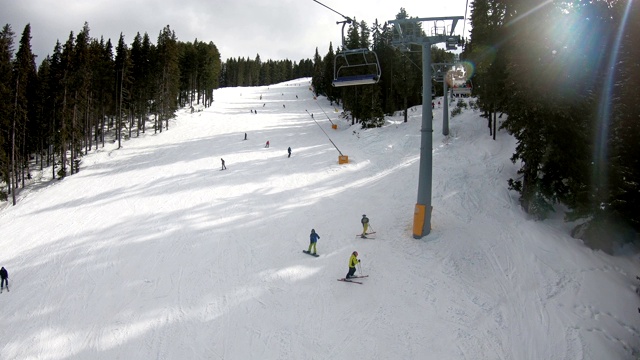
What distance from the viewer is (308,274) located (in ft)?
43.6

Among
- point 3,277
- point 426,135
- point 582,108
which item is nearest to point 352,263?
point 426,135

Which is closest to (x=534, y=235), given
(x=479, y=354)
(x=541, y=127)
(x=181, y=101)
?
(x=541, y=127)

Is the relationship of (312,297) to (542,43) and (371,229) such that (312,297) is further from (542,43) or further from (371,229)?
(542,43)

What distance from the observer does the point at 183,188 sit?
24703mm

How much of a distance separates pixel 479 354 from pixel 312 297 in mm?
5297

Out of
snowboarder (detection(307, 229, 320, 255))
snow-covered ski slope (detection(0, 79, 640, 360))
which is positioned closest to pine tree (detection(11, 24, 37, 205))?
snow-covered ski slope (detection(0, 79, 640, 360))

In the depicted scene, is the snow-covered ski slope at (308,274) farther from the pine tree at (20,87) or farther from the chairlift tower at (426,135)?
the pine tree at (20,87)

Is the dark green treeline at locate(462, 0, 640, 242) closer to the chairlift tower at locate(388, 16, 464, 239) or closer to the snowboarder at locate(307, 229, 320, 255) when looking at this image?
the chairlift tower at locate(388, 16, 464, 239)

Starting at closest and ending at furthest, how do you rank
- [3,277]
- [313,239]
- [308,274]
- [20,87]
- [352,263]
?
[352,263], [308,274], [313,239], [3,277], [20,87]

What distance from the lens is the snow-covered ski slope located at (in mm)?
9930

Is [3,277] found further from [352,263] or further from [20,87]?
[20,87]

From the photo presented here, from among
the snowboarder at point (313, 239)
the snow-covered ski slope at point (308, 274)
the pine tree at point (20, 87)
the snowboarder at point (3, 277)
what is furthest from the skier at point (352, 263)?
the pine tree at point (20, 87)

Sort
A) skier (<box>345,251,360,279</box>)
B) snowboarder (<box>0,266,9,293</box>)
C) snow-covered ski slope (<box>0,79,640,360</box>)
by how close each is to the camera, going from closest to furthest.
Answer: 1. snow-covered ski slope (<box>0,79,640,360</box>)
2. skier (<box>345,251,360,279</box>)
3. snowboarder (<box>0,266,9,293</box>)

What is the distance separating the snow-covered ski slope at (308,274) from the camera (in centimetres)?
993
